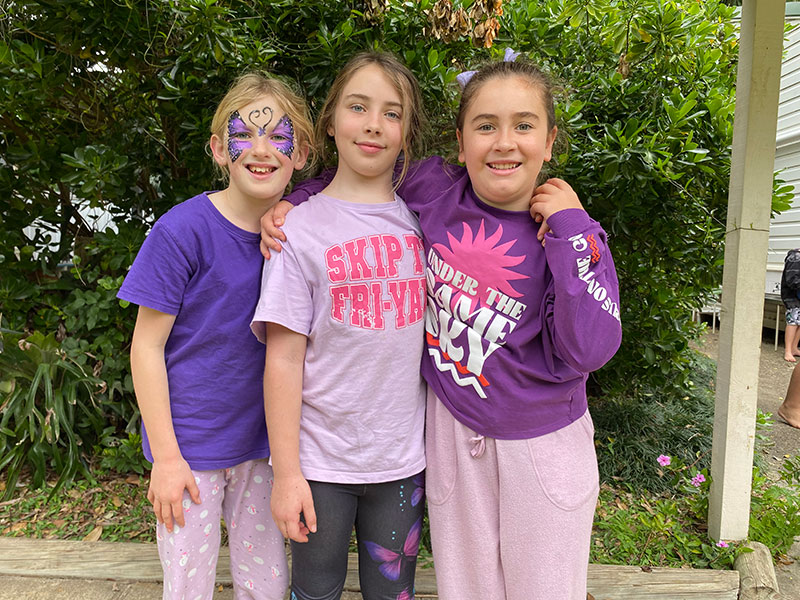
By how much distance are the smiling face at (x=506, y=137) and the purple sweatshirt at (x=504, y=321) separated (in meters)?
0.09

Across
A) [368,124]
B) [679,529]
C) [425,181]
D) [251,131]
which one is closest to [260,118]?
[251,131]

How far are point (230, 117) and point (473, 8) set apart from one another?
1.04 metres

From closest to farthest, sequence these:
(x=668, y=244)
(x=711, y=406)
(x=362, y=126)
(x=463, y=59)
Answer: (x=362, y=126)
(x=463, y=59)
(x=668, y=244)
(x=711, y=406)

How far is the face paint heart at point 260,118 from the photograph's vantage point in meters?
1.66

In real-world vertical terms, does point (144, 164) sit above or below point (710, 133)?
below

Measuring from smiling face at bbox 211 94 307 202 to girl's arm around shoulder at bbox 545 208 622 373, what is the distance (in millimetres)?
820

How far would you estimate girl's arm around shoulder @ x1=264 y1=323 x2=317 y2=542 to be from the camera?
1.54 m

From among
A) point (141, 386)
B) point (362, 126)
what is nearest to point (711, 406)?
point (362, 126)

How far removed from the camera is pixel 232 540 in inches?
71.2

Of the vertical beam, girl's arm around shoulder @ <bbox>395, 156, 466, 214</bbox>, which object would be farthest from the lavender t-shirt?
the vertical beam

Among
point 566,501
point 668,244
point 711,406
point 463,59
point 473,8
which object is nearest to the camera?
point 566,501

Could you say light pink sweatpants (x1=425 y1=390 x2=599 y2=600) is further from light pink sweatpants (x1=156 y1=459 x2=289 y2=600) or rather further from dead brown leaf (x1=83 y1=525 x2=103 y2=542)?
dead brown leaf (x1=83 y1=525 x2=103 y2=542)

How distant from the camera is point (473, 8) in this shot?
6.86 feet

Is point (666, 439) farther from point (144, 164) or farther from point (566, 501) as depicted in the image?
point (144, 164)
